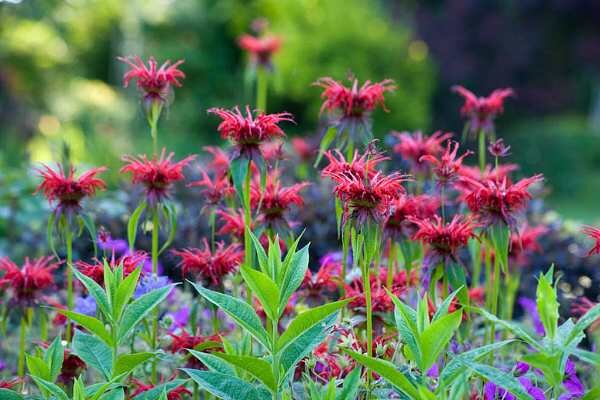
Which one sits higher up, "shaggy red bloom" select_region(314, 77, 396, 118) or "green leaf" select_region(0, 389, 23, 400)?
"shaggy red bloom" select_region(314, 77, 396, 118)

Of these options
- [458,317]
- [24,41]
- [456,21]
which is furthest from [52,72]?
[458,317]

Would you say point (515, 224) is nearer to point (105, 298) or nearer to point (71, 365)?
point (105, 298)

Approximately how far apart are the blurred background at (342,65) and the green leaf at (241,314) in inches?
393

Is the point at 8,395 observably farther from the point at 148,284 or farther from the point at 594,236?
the point at 594,236

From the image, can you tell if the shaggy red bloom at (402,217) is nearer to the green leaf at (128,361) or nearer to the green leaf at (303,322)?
the green leaf at (303,322)

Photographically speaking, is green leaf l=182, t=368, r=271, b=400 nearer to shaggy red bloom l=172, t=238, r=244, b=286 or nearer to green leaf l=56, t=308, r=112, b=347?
green leaf l=56, t=308, r=112, b=347

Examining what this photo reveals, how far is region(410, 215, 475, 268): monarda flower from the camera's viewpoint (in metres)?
1.90

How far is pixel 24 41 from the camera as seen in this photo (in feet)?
38.1

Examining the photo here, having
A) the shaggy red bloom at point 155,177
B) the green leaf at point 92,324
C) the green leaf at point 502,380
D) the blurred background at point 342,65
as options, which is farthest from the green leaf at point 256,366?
the blurred background at point 342,65

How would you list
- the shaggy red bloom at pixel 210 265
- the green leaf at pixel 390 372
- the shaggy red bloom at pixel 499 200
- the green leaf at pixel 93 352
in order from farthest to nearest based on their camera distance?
the shaggy red bloom at pixel 210 265, the shaggy red bloom at pixel 499 200, the green leaf at pixel 93 352, the green leaf at pixel 390 372

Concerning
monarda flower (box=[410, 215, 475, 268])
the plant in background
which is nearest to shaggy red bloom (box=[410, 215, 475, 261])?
monarda flower (box=[410, 215, 475, 268])

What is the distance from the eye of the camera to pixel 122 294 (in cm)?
161

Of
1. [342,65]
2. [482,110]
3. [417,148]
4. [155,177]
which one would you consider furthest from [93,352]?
[342,65]

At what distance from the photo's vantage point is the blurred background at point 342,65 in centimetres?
1246
